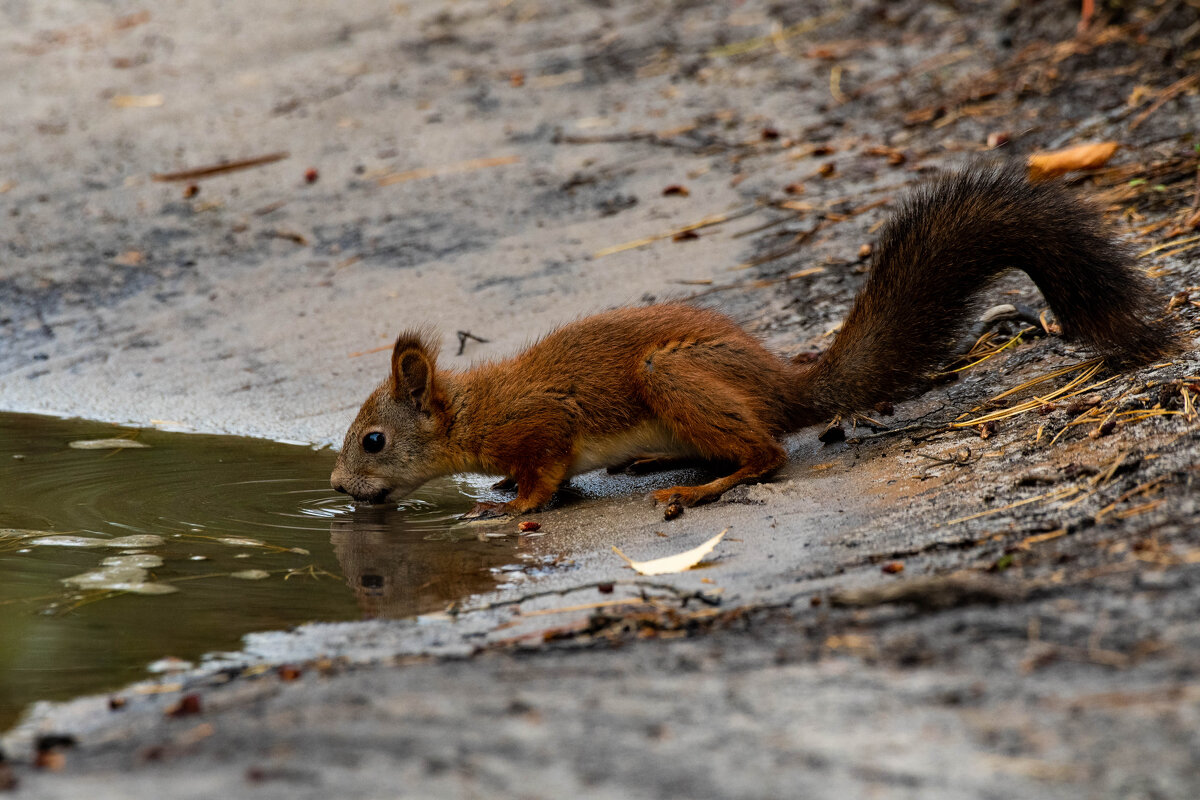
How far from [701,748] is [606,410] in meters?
2.38

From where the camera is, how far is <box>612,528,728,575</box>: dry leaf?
324 cm

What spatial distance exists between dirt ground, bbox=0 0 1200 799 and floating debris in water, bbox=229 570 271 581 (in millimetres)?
566

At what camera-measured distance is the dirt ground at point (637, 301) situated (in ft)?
6.60

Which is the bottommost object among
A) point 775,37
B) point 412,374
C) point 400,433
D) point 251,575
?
point 251,575

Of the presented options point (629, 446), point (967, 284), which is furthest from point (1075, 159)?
point (629, 446)

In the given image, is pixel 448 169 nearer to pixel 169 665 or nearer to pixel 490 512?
pixel 490 512

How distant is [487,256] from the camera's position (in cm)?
654

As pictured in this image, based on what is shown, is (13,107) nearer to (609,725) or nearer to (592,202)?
(592,202)

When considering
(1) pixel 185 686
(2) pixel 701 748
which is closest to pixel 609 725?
(2) pixel 701 748

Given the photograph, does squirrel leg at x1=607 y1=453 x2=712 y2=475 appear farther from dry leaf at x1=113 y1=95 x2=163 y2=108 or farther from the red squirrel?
dry leaf at x1=113 y1=95 x2=163 y2=108

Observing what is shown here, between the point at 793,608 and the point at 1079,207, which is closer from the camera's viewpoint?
the point at 793,608

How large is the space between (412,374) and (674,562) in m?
1.73

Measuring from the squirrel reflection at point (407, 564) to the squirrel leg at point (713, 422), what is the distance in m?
0.73

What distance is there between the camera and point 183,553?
375 cm
